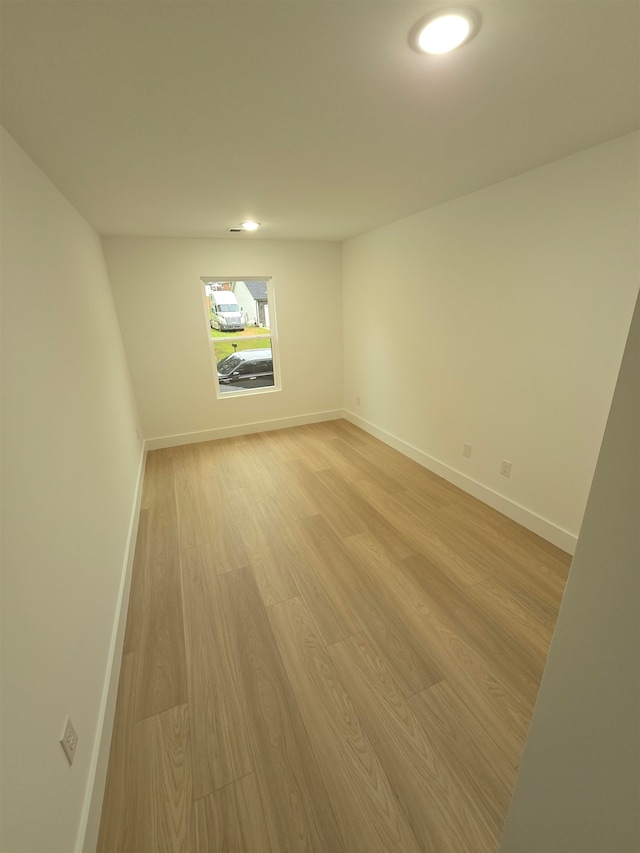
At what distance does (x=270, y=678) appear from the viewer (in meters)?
1.51

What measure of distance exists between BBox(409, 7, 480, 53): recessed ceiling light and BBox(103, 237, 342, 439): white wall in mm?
3154

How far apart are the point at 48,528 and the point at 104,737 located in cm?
84

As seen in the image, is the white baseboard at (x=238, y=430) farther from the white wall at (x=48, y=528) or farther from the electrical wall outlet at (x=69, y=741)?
the electrical wall outlet at (x=69, y=741)

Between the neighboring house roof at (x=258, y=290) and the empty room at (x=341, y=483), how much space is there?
1105 mm

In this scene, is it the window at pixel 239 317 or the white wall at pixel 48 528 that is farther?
the window at pixel 239 317

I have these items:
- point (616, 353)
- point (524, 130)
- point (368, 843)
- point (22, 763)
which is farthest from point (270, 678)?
point (524, 130)

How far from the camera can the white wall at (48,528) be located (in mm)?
829

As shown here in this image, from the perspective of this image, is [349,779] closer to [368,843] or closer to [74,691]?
[368,843]

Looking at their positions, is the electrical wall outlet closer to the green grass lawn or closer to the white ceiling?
the white ceiling

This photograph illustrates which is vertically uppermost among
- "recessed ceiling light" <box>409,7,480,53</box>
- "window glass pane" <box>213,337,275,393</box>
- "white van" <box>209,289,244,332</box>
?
"recessed ceiling light" <box>409,7,480,53</box>

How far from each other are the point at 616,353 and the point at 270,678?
240 cm

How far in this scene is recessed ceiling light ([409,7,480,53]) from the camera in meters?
0.85

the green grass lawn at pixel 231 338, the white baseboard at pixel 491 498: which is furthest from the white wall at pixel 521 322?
the green grass lawn at pixel 231 338

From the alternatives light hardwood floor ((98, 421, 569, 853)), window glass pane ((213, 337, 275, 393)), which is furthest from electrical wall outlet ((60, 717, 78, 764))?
window glass pane ((213, 337, 275, 393))
